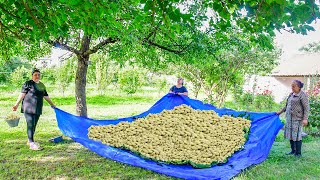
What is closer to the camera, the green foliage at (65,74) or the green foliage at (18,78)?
the green foliage at (65,74)

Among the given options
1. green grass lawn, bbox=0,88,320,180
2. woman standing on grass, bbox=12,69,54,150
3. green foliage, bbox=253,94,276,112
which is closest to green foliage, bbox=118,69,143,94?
green foliage, bbox=253,94,276,112

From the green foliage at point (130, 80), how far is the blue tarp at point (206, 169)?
9516mm

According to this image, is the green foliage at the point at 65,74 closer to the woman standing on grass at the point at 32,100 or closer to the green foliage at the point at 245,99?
the green foliage at the point at 245,99

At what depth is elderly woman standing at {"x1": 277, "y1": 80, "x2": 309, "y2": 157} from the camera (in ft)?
14.3

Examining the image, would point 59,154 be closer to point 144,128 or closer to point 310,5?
point 144,128

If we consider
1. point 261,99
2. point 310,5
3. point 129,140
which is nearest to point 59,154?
point 129,140

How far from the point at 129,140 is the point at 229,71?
5.53 meters

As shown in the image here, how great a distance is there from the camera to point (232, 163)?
3729mm

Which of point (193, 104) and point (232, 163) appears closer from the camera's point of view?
point (232, 163)

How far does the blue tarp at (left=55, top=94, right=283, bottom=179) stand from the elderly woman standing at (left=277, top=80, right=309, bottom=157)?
0.76 ft

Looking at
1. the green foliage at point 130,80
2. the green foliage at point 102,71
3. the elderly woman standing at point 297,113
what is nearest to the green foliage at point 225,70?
the elderly woman standing at point 297,113

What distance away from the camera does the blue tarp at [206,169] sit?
11.0 feet

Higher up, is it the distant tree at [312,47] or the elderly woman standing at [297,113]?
the distant tree at [312,47]

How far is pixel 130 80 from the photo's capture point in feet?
51.5
